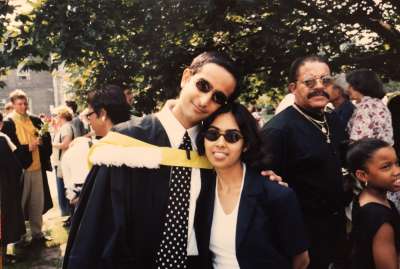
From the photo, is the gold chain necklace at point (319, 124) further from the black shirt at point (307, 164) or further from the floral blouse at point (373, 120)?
the floral blouse at point (373, 120)

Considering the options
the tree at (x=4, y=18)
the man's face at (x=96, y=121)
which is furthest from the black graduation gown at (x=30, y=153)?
the man's face at (x=96, y=121)

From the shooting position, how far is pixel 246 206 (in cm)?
230

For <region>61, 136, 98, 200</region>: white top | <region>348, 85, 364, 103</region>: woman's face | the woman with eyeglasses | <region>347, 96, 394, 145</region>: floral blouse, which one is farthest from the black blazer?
<region>348, 85, 364, 103</region>: woman's face

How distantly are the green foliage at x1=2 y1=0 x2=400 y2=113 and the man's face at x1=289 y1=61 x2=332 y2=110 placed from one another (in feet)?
10.0

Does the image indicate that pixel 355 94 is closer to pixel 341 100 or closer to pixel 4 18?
pixel 341 100

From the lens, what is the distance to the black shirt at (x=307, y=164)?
314 cm

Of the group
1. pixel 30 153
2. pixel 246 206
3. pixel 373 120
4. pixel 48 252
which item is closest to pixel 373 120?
pixel 373 120

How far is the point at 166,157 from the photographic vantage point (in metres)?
2.33

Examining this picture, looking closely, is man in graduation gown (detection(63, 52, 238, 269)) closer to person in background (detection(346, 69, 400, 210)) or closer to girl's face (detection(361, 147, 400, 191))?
girl's face (detection(361, 147, 400, 191))

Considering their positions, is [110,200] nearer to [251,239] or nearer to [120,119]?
[251,239]

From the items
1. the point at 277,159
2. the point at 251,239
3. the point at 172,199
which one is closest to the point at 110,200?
the point at 172,199

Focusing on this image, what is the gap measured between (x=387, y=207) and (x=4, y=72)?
481cm

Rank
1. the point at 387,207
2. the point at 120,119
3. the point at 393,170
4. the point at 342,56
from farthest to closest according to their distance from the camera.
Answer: the point at 342,56
the point at 120,119
the point at 393,170
the point at 387,207

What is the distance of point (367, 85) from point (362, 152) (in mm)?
2575
